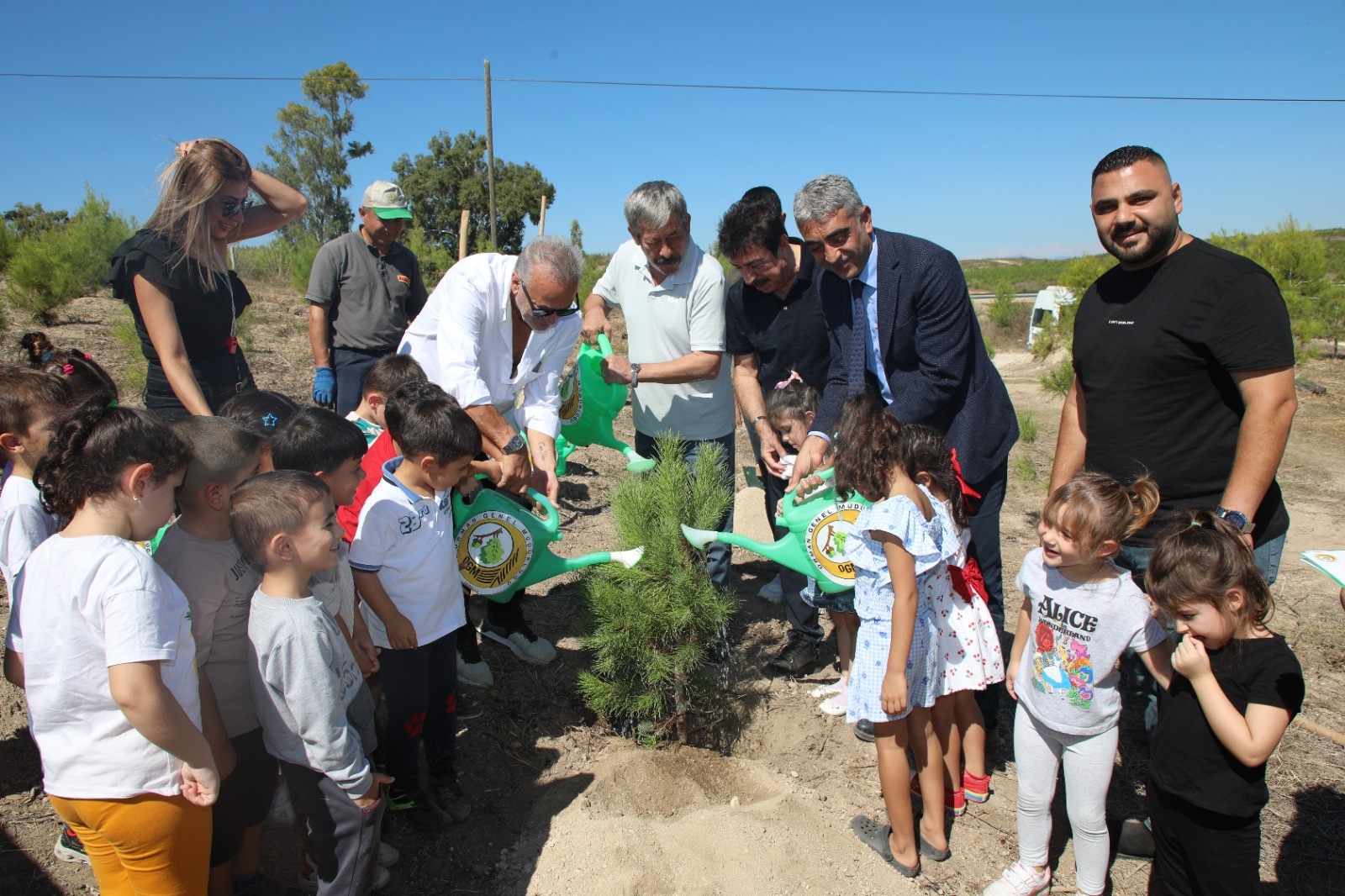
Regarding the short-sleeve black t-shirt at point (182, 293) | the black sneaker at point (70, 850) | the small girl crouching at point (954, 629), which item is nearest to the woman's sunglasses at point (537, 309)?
the short-sleeve black t-shirt at point (182, 293)

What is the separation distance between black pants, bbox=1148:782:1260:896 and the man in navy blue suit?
0.87 meters

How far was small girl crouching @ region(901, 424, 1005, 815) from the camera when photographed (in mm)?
2371

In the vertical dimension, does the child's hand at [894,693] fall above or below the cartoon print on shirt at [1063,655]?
below

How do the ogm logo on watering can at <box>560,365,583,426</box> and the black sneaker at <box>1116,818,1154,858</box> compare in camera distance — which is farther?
the ogm logo on watering can at <box>560,365,583,426</box>

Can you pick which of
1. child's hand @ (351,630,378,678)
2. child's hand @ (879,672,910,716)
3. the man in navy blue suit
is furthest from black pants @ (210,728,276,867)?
the man in navy blue suit

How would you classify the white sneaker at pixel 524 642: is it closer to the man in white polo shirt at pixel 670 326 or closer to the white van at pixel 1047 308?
the man in white polo shirt at pixel 670 326

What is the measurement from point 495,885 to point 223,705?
950 millimetres

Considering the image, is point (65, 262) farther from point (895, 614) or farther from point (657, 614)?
point (895, 614)

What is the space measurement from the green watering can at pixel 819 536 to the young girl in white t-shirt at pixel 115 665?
1.69 m

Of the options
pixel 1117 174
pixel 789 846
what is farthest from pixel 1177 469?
pixel 789 846

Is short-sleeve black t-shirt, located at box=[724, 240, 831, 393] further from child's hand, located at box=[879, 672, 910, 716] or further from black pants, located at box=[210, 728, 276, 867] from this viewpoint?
black pants, located at box=[210, 728, 276, 867]

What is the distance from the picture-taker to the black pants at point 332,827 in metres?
1.80

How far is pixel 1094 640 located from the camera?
2.02 meters

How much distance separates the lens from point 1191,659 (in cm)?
178
